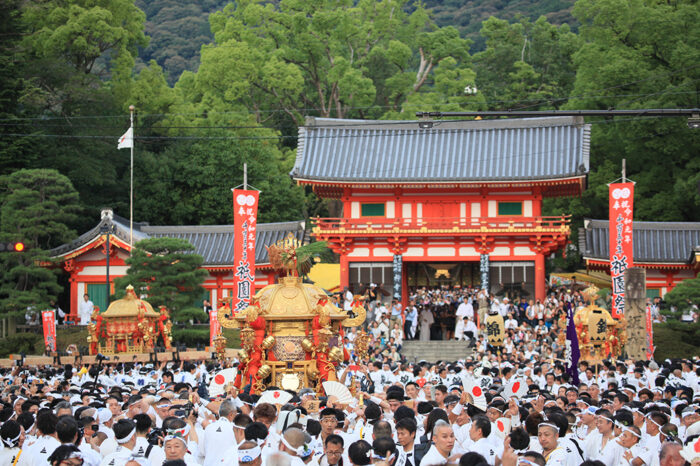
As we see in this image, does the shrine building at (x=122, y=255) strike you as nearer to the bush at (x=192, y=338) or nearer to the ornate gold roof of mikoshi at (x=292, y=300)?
the bush at (x=192, y=338)

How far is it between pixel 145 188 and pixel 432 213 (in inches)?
523

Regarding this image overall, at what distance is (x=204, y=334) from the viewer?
29.9 metres

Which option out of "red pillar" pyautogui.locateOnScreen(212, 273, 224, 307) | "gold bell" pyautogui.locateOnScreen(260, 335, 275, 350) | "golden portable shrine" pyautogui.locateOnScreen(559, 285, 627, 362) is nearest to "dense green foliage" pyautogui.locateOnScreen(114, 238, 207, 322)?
"red pillar" pyautogui.locateOnScreen(212, 273, 224, 307)

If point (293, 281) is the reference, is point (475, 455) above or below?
below

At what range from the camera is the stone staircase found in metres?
29.1

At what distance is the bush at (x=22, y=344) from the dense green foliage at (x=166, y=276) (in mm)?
3029

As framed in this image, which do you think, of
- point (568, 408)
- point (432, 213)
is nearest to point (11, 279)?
point (432, 213)

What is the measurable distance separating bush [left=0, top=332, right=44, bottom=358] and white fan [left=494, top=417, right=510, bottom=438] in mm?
22470

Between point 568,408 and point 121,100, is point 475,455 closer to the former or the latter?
point 568,408

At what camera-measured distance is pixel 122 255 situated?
3631 centimetres

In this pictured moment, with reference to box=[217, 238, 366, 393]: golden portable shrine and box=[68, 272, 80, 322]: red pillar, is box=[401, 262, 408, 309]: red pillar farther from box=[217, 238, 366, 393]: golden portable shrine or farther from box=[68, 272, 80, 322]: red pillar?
box=[217, 238, 366, 393]: golden portable shrine

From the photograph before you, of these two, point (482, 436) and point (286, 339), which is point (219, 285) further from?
point (482, 436)

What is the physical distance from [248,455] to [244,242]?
70.4 ft

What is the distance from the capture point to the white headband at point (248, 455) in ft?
25.3
